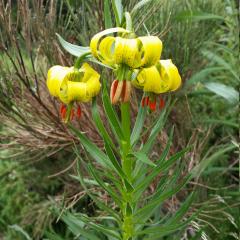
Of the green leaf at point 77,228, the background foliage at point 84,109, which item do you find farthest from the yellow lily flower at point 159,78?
the green leaf at point 77,228

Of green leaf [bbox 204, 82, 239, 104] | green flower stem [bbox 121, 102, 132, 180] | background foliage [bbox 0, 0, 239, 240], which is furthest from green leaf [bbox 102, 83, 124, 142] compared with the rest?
green leaf [bbox 204, 82, 239, 104]

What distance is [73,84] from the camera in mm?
1174

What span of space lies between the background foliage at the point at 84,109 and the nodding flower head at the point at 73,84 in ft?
1.35

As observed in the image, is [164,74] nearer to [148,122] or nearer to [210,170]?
[148,122]

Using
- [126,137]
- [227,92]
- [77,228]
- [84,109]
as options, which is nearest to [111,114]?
[126,137]

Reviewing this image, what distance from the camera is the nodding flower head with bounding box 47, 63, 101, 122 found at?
1.17 m

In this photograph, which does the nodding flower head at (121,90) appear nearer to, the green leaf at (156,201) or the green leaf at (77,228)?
the green leaf at (156,201)

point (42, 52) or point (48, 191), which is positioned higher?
point (42, 52)

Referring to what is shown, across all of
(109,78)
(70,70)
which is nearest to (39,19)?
(109,78)

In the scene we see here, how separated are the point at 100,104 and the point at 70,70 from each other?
76cm

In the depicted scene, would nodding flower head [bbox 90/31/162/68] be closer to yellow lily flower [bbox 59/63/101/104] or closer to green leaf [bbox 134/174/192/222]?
yellow lily flower [bbox 59/63/101/104]

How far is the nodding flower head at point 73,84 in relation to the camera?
1175 millimetres

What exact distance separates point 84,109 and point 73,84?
0.77 meters

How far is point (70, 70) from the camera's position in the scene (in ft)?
3.95
